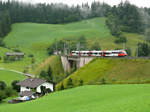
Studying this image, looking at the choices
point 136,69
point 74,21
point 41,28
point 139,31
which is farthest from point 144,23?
point 136,69

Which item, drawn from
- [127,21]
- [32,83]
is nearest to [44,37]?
[127,21]

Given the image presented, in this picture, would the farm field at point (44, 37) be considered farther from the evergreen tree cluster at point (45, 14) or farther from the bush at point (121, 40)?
the evergreen tree cluster at point (45, 14)

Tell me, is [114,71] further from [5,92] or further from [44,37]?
[44,37]

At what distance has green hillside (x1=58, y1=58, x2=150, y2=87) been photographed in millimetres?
43831

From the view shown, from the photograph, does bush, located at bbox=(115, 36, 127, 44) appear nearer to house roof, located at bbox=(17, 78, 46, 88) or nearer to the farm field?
the farm field

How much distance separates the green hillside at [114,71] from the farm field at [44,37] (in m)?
37.1

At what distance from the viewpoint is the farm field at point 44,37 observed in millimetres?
106125

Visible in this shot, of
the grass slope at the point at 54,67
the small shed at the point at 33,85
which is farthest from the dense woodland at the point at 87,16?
the small shed at the point at 33,85

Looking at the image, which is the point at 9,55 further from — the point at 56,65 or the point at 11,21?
the point at 11,21

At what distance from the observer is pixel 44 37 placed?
13988cm

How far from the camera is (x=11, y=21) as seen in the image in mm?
168000

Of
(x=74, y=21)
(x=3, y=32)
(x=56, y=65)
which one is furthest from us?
(x=74, y=21)

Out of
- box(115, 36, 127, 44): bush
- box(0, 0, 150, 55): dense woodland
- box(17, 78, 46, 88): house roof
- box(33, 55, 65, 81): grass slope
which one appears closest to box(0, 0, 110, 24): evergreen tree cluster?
box(0, 0, 150, 55): dense woodland

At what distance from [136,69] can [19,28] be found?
130 meters
